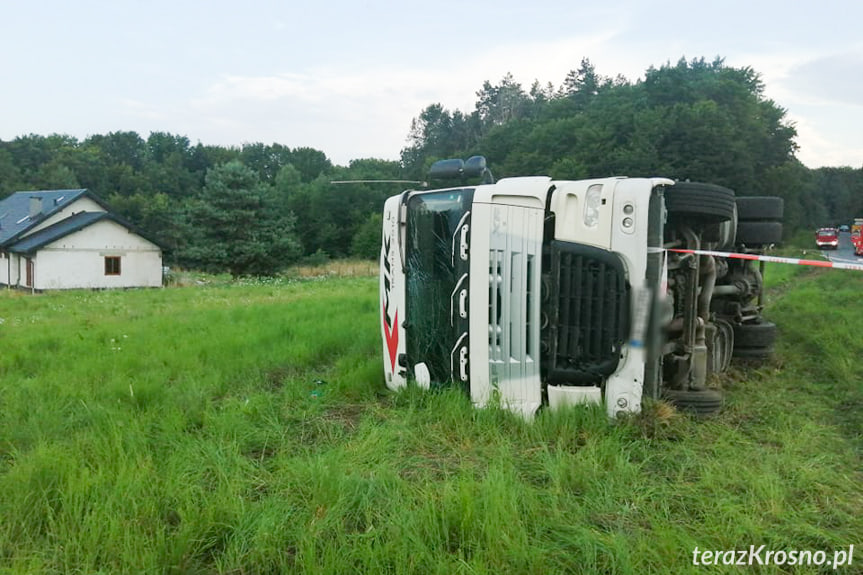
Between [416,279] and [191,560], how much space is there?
2.64m

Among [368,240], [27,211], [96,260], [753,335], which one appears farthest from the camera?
[368,240]

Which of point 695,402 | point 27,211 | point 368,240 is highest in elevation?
point 27,211

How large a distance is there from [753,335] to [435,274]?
331cm

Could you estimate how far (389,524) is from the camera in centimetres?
251

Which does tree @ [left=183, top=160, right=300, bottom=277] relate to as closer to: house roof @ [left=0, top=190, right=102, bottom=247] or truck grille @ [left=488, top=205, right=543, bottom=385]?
house roof @ [left=0, top=190, right=102, bottom=247]

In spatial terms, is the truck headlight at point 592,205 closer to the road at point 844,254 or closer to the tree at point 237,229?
the road at point 844,254

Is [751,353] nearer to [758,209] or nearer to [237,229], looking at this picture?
[758,209]

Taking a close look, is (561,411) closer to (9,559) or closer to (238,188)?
(9,559)

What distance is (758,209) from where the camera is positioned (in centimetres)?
564

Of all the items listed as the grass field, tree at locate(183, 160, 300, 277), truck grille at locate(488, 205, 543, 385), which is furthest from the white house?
truck grille at locate(488, 205, 543, 385)

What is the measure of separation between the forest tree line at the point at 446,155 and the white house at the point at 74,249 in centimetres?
161

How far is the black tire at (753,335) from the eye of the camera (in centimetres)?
559

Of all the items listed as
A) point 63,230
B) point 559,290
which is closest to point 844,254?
point 559,290

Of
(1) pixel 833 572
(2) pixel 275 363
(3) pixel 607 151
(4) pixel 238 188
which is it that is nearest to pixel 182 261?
(4) pixel 238 188
